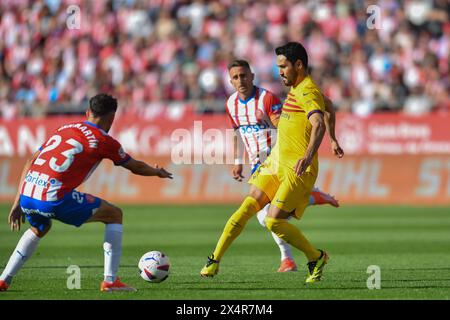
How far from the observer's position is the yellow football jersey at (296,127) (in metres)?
10.2

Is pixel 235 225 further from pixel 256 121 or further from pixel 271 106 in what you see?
pixel 271 106

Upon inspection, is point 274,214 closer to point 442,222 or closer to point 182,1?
point 442,222

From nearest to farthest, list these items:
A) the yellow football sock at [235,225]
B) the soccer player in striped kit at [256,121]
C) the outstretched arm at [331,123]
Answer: the outstretched arm at [331,123] → the yellow football sock at [235,225] → the soccer player in striped kit at [256,121]

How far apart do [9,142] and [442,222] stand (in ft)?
37.7

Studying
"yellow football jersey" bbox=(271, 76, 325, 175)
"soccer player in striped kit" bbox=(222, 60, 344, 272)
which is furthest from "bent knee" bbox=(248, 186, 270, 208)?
"soccer player in striped kit" bbox=(222, 60, 344, 272)

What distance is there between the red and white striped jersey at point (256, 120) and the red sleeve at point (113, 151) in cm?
257

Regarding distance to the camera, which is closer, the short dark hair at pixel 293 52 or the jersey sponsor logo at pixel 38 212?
the jersey sponsor logo at pixel 38 212

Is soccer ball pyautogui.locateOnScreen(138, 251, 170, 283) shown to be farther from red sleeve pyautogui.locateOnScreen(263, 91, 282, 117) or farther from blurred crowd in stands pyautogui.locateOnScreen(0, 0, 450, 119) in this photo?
blurred crowd in stands pyautogui.locateOnScreen(0, 0, 450, 119)

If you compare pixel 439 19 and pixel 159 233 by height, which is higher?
pixel 439 19

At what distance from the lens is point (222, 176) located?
23.9 metres

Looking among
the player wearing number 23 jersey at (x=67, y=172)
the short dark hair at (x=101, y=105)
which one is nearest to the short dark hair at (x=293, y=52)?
the short dark hair at (x=101, y=105)

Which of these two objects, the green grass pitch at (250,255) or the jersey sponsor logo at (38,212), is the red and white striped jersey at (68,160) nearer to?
the jersey sponsor logo at (38,212)

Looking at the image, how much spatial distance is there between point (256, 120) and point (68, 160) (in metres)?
3.03
